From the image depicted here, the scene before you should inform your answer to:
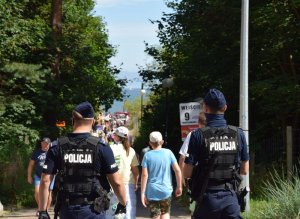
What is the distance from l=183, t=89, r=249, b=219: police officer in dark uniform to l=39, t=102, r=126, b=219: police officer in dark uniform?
72cm

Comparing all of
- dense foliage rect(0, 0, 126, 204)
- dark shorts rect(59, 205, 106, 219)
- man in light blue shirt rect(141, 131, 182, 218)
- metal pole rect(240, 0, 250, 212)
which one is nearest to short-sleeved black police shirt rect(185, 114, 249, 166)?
dark shorts rect(59, 205, 106, 219)

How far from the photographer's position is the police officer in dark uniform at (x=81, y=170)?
5375 mm

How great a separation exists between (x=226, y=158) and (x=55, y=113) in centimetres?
1494

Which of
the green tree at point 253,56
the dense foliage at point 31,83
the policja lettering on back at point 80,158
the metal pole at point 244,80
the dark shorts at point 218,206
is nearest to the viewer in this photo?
the policja lettering on back at point 80,158

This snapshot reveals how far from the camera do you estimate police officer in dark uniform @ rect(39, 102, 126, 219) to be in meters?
5.38

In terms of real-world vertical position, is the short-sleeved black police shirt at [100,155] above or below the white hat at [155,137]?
below

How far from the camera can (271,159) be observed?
1922 cm

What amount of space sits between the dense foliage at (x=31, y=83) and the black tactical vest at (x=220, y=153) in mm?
12134

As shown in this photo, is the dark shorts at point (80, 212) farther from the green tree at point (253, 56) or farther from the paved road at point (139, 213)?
the green tree at point (253, 56)

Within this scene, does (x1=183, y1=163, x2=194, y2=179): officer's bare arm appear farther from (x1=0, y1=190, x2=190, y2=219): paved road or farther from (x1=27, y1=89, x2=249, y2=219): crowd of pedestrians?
(x1=0, y1=190, x2=190, y2=219): paved road

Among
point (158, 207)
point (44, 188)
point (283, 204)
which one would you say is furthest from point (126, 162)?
point (44, 188)

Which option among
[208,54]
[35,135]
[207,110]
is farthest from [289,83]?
[207,110]

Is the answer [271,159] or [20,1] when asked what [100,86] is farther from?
[271,159]

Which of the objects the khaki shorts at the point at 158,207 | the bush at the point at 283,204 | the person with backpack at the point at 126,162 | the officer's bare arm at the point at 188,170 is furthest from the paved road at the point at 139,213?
the officer's bare arm at the point at 188,170
